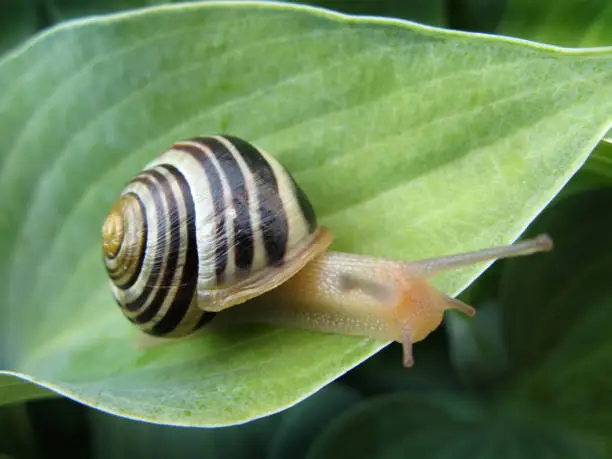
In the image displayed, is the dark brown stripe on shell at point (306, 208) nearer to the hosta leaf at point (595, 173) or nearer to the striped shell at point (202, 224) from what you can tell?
the striped shell at point (202, 224)

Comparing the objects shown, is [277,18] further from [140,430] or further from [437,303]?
[140,430]

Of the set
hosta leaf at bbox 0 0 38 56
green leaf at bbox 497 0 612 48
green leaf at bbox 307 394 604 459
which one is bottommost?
green leaf at bbox 307 394 604 459

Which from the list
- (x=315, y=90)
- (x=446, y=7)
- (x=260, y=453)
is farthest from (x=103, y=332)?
(x=446, y=7)

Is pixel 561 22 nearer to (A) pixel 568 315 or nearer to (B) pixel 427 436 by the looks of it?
(A) pixel 568 315

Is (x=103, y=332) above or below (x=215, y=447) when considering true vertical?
above

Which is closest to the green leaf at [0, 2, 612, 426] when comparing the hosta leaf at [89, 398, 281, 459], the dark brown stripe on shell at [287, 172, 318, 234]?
the dark brown stripe on shell at [287, 172, 318, 234]

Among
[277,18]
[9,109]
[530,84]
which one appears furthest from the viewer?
[9,109]

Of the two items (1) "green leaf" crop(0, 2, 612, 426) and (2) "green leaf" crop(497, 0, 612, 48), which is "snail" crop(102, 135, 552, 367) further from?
(2) "green leaf" crop(497, 0, 612, 48)
